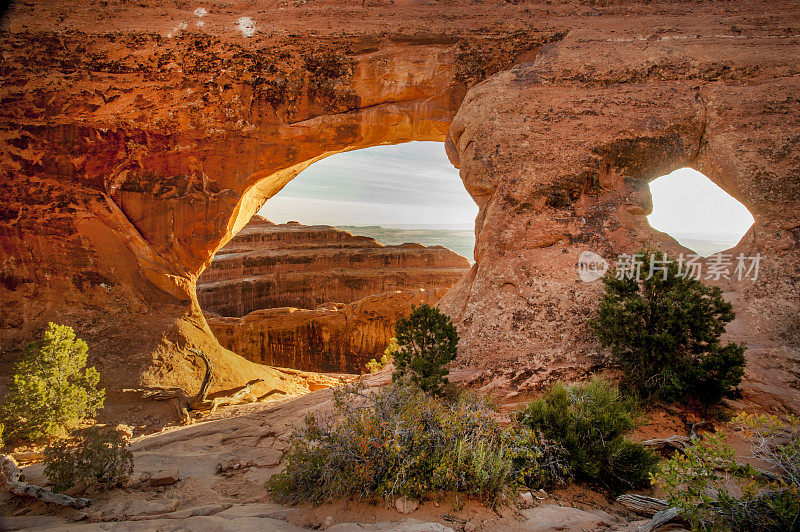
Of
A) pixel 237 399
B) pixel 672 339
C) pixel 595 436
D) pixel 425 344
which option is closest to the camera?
pixel 595 436

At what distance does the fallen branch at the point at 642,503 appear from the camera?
12.5 feet

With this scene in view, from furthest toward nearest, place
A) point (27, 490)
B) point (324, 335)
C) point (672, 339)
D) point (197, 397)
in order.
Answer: point (324, 335), point (197, 397), point (672, 339), point (27, 490)

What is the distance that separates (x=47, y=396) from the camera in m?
7.70

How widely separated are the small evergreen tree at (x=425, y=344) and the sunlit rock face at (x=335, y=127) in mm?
1762

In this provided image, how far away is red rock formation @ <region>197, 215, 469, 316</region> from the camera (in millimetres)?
25891

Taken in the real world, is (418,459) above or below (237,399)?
above

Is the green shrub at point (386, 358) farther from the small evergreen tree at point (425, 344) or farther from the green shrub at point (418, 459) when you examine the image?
the green shrub at point (418, 459)

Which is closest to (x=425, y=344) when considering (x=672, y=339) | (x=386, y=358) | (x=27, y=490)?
(x=672, y=339)

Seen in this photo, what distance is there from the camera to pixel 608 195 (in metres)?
8.62

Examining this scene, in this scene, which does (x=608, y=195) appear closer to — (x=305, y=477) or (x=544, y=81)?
(x=544, y=81)

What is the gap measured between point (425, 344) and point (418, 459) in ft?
7.71

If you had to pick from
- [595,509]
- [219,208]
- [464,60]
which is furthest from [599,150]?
[219,208]

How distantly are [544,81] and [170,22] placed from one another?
1145cm

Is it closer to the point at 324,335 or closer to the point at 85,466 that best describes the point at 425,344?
the point at 85,466
